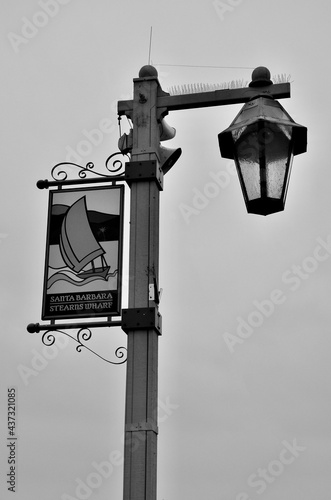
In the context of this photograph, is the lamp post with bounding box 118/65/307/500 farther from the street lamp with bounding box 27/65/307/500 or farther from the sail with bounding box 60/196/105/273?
the sail with bounding box 60/196/105/273

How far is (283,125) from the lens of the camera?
409 centimetres

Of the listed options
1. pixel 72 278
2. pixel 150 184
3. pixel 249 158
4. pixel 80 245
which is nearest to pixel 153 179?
pixel 150 184

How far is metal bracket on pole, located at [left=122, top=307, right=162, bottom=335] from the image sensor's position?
15.3 feet

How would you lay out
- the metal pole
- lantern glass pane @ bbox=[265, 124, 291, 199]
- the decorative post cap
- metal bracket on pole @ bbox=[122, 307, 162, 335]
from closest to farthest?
lantern glass pane @ bbox=[265, 124, 291, 199], the metal pole, metal bracket on pole @ bbox=[122, 307, 162, 335], the decorative post cap

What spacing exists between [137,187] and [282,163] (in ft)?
4.52

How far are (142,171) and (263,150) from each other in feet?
4.14

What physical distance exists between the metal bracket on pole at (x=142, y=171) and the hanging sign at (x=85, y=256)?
37 cm

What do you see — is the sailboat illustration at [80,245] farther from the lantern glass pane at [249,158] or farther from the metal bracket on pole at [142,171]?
the lantern glass pane at [249,158]

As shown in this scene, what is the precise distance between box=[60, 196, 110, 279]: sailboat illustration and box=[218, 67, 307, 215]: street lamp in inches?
60.1

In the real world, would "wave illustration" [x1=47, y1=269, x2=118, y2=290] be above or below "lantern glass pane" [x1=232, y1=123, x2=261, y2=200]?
below

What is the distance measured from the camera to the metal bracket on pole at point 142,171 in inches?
199

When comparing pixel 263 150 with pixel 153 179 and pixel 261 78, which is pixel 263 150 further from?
pixel 153 179

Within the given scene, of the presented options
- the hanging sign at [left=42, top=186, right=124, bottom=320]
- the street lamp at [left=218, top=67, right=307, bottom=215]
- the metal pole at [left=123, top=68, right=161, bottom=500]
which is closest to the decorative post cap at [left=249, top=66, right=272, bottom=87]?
the street lamp at [left=218, top=67, right=307, bottom=215]

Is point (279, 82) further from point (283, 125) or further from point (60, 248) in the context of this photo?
point (60, 248)
